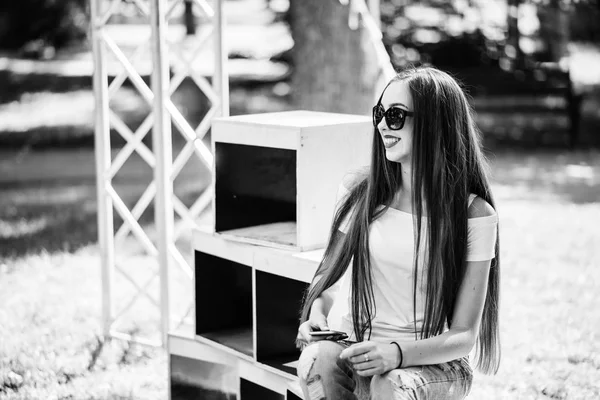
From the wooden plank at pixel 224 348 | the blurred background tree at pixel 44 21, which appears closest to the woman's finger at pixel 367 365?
the wooden plank at pixel 224 348

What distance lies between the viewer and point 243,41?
18.6 metres

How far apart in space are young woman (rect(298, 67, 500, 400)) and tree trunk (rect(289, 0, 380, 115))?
4.60 meters

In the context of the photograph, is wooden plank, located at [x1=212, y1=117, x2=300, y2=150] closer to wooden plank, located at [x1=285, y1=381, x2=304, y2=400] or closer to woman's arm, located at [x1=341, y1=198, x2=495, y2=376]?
wooden plank, located at [x1=285, y1=381, x2=304, y2=400]

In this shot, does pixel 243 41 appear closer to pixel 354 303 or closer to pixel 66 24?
pixel 66 24

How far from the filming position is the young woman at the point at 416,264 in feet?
8.54

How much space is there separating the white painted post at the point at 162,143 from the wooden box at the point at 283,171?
817 millimetres

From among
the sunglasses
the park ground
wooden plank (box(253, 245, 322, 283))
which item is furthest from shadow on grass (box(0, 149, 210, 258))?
the sunglasses

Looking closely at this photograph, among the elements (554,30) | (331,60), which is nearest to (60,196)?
(331,60)

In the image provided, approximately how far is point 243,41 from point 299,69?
36.7ft

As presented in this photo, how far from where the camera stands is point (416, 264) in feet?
8.86

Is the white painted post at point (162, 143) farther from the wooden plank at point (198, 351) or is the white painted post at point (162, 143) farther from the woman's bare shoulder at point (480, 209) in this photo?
the woman's bare shoulder at point (480, 209)

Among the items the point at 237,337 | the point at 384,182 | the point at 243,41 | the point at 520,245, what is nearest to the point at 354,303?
the point at 384,182

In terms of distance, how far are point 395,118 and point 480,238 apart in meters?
0.45

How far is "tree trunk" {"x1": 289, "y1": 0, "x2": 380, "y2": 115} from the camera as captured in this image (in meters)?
7.31
